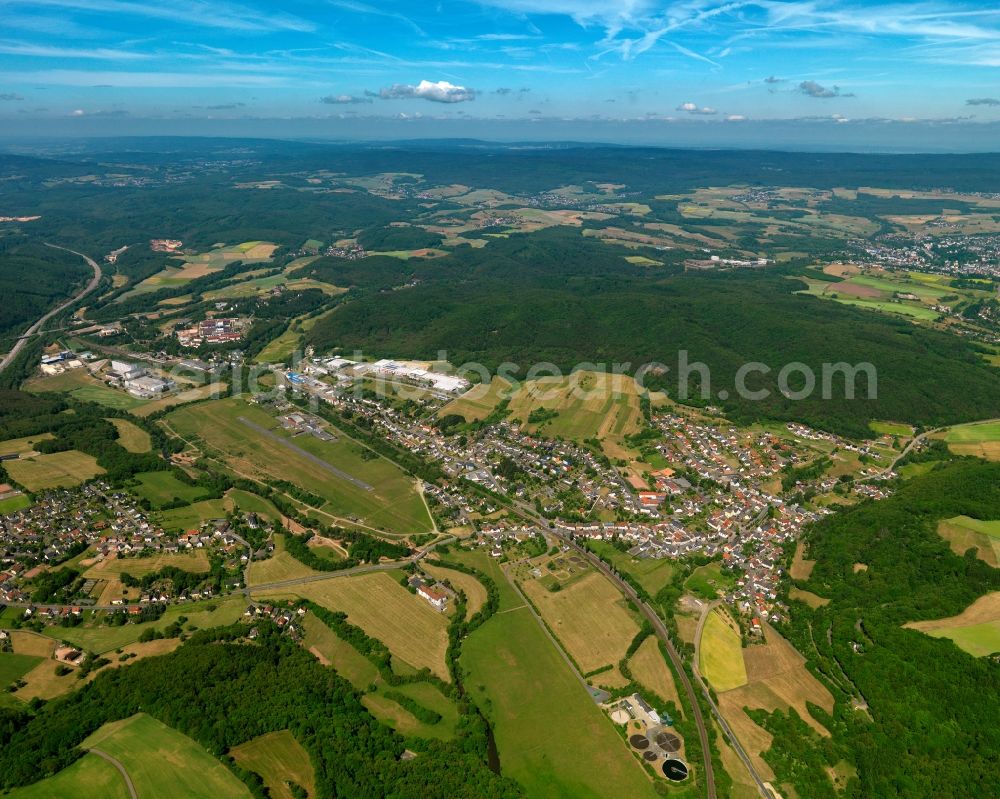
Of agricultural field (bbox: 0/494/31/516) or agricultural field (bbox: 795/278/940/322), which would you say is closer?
agricultural field (bbox: 0/494/31/516)

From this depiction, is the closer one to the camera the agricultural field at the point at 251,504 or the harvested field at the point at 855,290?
the agricultural field at the point at 251,504

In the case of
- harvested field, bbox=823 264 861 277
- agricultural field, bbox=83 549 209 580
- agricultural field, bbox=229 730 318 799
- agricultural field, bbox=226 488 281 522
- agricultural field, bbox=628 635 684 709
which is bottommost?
agricultural field, bbox=229 730 318 799

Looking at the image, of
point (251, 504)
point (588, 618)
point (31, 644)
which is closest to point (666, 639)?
point (588, 618)

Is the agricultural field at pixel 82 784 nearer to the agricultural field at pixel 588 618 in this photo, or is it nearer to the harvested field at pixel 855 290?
the agricultural field at pixel 588 618

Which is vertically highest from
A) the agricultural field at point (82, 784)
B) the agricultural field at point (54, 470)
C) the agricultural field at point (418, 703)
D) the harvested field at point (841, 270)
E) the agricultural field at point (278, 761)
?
the harvested field at point (841, 270)

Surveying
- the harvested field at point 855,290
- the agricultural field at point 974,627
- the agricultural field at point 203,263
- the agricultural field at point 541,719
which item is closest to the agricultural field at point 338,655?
the agricultural field at point 541,719

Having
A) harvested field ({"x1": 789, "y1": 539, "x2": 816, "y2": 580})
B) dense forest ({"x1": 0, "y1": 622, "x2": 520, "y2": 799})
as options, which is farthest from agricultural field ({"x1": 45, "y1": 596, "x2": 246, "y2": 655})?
harvested field ({"x1": 789, "y1": 539, "x2": 816, "y2": 580})

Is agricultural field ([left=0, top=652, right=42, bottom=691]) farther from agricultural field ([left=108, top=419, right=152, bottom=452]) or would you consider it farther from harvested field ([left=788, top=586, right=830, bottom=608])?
harvested field ([left=788, top=586, right=830, bottom=608])
